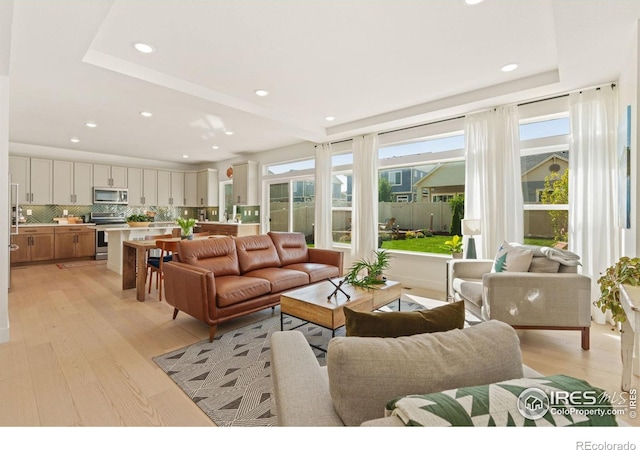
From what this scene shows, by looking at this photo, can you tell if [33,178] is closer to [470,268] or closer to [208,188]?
[208,188]

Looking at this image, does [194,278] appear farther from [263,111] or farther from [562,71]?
[562,71]

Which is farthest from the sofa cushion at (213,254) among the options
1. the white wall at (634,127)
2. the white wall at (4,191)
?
the white wall at (634,127)

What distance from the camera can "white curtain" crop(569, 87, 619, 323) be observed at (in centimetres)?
318

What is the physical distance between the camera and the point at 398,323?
110 centimetres

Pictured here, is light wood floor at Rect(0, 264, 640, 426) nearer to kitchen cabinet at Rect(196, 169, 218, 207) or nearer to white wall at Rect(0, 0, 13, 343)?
white wall at Rect(0, 0, 13, 343)

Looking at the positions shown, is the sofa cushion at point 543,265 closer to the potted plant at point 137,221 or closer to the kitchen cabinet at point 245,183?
the kitchen cabinet at point 245,183

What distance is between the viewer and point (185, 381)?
2.15m

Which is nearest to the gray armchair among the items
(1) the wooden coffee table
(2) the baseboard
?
(1) the wooden coffee table

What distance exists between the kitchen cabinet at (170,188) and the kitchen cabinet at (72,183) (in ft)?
5.12

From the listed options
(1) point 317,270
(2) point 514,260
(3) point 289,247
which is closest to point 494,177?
(2) point 514,260

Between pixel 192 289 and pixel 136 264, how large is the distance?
7.04 ft

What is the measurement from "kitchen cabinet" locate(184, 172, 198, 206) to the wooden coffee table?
22.4 feet
